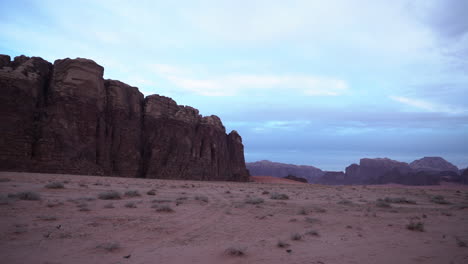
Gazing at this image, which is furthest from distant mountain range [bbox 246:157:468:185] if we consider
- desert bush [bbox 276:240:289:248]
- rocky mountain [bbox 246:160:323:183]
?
desert bush [bbox 276:240:289:248]

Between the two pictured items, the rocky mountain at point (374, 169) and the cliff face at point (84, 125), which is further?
the rocky mountain at point (374, 169)

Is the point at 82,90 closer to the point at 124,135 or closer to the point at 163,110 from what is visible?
the point at 124,135

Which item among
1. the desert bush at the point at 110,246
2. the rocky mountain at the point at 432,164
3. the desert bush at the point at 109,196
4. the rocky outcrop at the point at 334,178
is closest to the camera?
the desert bush at the point at 110,246

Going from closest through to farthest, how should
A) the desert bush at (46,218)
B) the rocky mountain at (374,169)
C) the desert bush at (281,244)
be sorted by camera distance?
the desert bush at (281,244) < the desert bush at (46,218) < the rocky mountain at (374,169)

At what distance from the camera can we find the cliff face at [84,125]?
20.9m

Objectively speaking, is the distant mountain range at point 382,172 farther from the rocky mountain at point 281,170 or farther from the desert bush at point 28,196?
the desert bush at point 28,196

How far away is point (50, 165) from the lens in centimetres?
2180

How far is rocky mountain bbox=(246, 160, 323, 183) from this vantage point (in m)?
112

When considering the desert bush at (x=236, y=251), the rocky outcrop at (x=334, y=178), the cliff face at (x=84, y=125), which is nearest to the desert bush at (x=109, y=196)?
the desert bush at (x=236, y=251)

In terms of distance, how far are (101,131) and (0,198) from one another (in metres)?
18.8

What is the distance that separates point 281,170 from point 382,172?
39.5 metres

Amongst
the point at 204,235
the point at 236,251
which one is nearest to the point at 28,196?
the point at 204,235

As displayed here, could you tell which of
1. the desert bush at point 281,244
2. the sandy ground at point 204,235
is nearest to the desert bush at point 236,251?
the sandy ground at point 204,235

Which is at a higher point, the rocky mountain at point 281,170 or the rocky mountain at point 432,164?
the rocky mountain at point 432,164
